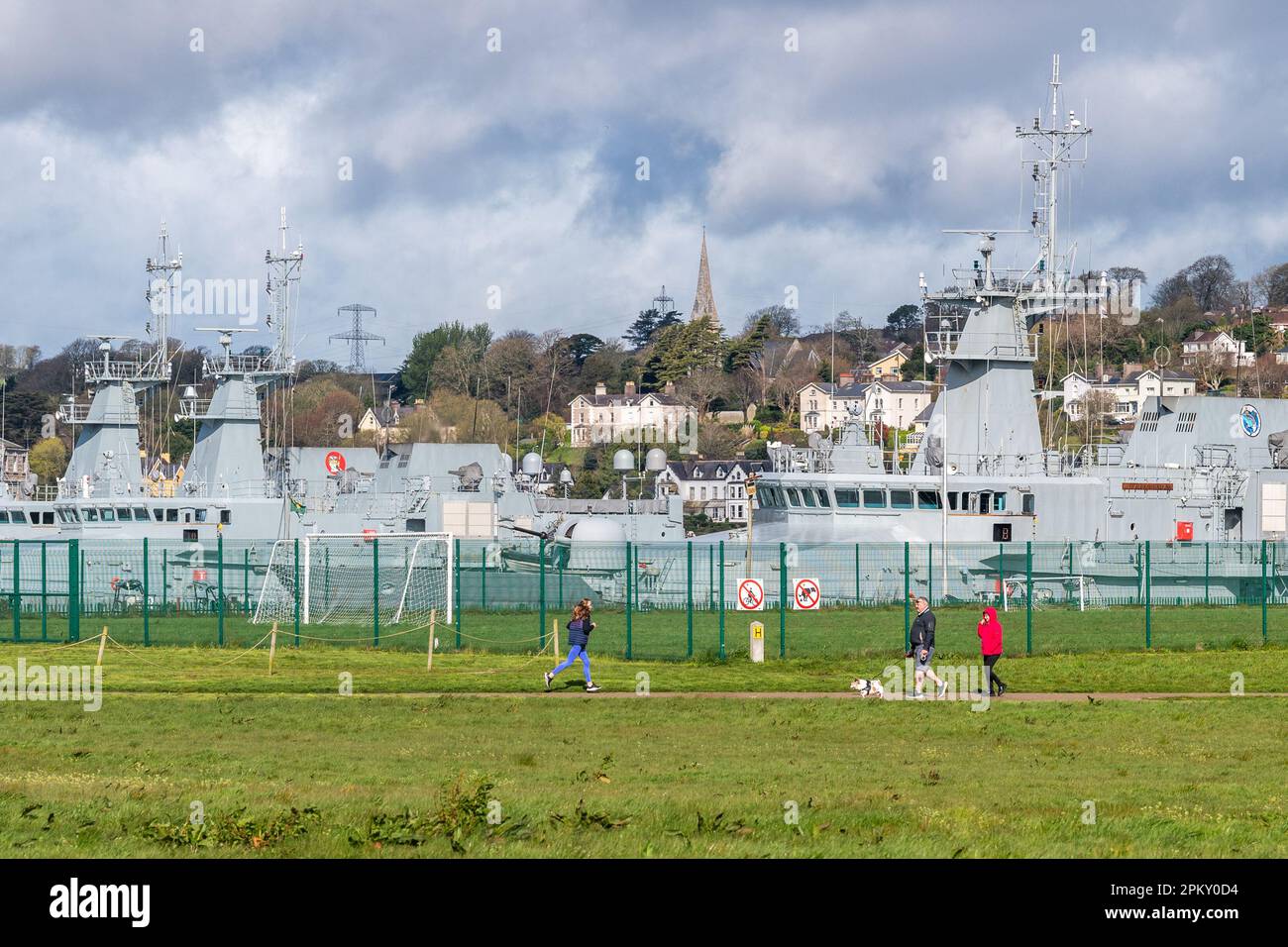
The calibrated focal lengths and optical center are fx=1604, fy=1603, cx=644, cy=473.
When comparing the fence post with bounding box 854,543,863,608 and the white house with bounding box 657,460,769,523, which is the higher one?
the white house with bounding box 657,460,769,523

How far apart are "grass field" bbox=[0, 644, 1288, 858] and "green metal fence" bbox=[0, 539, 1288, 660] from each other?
18.2ft

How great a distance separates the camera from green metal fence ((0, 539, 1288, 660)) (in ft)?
122

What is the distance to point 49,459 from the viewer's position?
128 metres

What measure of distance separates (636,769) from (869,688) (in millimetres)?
9071

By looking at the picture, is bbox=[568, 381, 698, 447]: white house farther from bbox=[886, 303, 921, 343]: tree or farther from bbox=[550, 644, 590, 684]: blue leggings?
bbox=[550, 644, 590, 684]: blue leggings

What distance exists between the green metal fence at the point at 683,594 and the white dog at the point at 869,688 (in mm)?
6013

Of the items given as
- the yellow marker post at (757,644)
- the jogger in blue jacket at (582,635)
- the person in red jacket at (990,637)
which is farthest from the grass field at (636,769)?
the person in red jacket at (990,637)

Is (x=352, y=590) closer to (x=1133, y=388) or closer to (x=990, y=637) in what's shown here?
(x=990, y=637)

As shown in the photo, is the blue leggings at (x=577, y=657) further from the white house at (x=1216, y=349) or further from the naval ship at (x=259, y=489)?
the white house at (x=1216, y=349)

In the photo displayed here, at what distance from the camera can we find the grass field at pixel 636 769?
44.5 feet

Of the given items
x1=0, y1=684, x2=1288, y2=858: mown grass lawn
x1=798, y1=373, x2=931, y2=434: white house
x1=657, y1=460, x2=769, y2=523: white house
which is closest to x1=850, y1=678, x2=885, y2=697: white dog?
x1=0, y1=684, x2=1288, y2=858: mown grass lawn

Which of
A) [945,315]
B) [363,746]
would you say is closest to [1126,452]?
[945,315]
